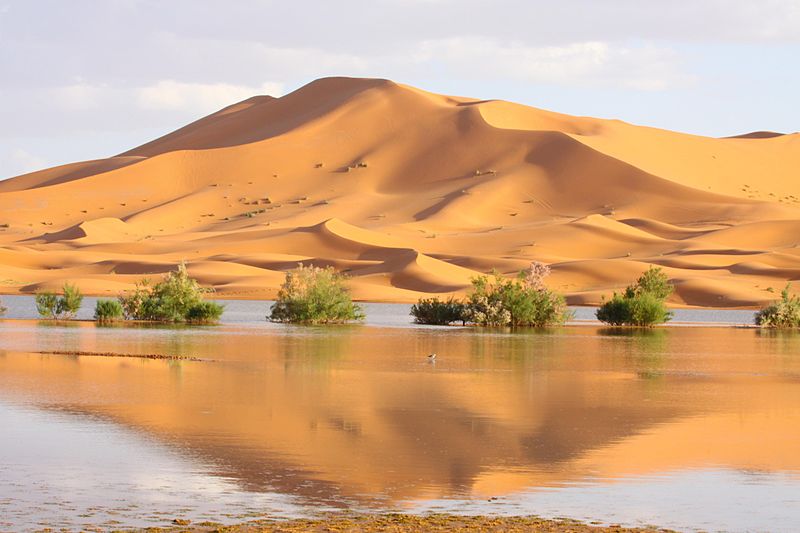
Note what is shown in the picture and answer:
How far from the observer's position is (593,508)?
39.9 ft

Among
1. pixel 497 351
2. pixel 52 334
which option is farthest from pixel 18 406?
pixel 52 334

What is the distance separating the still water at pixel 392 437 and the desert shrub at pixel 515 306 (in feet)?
50.1

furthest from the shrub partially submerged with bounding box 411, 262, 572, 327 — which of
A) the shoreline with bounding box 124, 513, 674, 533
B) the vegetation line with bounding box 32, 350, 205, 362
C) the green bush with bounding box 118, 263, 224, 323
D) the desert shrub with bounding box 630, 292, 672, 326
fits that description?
the shoreline with bounding box 124, 513, 674, 533

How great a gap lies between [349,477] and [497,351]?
19.7m

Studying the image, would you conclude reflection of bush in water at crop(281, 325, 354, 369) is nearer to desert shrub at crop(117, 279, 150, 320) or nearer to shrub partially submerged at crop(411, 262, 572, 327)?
shrub partially submerged at crop(411, 262, 572, 327)

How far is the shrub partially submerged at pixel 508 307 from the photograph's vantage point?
154ft

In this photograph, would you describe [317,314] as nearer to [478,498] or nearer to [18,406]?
[18,406]

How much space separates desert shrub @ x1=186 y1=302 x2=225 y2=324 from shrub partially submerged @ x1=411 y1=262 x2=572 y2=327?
7302 millimetres

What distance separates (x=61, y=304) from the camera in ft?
157

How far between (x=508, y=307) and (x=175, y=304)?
1089 cm

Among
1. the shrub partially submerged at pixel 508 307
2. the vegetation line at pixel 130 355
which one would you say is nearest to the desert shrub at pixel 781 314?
the shrub partially submerged at pixel 508 307

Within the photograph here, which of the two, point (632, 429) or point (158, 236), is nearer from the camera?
point (632, 429)

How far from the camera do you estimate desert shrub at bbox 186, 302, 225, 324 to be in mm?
45531

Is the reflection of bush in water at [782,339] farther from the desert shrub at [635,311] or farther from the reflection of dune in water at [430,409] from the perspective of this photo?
the desert shrub at [635,311]
